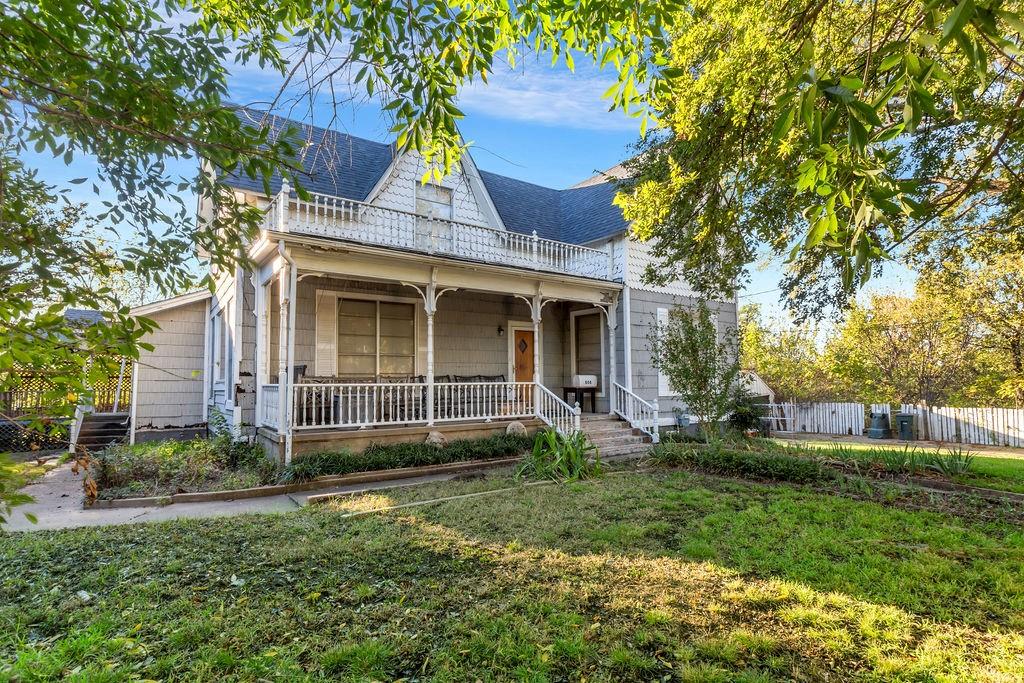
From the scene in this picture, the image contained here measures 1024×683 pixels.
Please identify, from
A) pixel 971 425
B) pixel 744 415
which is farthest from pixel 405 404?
pixel 971 425

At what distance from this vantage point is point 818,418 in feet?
58.4

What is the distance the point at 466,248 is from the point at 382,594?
8.58 meters

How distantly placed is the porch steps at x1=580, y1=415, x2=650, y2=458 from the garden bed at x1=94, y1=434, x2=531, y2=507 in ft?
7.57

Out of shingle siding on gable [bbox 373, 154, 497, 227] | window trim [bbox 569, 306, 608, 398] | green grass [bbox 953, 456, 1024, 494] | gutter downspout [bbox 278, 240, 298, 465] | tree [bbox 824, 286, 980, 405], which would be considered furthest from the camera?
tree [bbox 824, 286, 980, 405]

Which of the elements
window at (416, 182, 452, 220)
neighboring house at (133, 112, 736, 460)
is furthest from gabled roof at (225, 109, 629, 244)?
window at (416, 182, 452, 220)

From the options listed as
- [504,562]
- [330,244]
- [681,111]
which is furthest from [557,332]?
[504,562]

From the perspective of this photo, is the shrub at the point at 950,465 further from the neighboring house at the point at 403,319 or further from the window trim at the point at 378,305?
the window trim at the point at 378,305

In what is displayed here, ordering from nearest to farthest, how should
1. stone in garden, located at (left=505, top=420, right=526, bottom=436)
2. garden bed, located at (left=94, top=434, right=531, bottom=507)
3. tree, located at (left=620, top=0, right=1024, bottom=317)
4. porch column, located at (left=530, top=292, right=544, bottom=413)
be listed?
tree, located at (left=620, top=0, right=1024, bottom=317) < garden bed, located at (left=94, top=434, right=531, bottom=507) < stone in garden, located at (left=505, top=420, right=526, bottom=436) < porch column, located at (left=530, top=292, right=544, bottom=413)

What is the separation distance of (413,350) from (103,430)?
7.28 metres

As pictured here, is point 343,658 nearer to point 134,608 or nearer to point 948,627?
point 134,608

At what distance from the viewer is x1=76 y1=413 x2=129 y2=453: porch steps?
1107 cm

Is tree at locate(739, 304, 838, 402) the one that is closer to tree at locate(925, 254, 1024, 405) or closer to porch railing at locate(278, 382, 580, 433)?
tree at locate(925, 254, 1024, 405)

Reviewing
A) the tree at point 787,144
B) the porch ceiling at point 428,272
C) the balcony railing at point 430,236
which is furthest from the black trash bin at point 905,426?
the balcony railing at point 430,236

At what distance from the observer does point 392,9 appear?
2.77 meters
